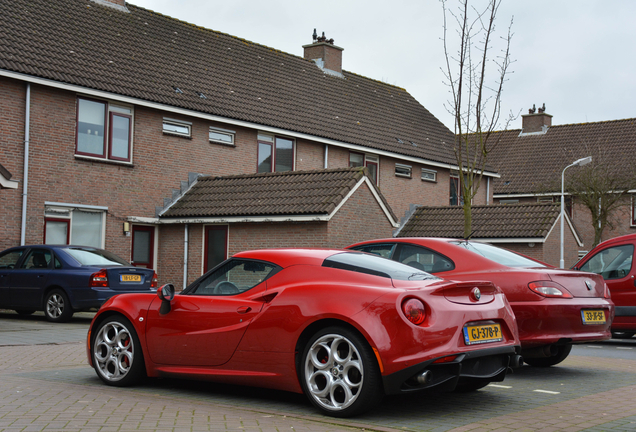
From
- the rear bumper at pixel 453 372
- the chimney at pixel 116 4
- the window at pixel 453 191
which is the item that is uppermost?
the chimney at pixel 116 4

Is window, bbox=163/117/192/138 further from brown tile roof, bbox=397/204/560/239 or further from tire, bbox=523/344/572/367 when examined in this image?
tire, bbox=523/344/572/367

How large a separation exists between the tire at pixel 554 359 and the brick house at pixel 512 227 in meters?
14.8

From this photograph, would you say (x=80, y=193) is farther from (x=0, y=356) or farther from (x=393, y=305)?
(x=393, y=305)

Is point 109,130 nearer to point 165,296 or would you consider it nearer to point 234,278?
point 165,296

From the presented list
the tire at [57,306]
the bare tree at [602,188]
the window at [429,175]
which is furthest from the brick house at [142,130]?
the bare tree at [602,188]

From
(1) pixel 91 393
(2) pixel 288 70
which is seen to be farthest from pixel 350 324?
(2) pixel 288 70

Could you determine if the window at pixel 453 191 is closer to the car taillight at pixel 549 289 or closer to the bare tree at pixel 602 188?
the bare tree at pixel 602 188

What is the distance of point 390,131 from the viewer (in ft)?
101

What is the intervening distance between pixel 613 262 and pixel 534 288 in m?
5.09

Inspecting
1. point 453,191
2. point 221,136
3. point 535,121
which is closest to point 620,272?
point 221,136

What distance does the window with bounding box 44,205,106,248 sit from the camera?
750 inches

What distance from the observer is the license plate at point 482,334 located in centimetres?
577

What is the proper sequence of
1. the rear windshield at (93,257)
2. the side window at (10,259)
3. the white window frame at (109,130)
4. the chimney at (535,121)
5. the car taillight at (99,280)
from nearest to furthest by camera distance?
the car taillight at (99,280) < the rear windshield at (93,257) < the side window at (10,259) < the white window frame at (109,130) < the chimney at (535,121)

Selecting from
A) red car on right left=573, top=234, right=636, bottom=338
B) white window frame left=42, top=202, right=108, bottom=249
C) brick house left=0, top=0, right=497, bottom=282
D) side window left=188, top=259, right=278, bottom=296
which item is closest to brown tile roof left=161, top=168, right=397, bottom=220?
brick house left=0, top=0, right=497, bottom=282
